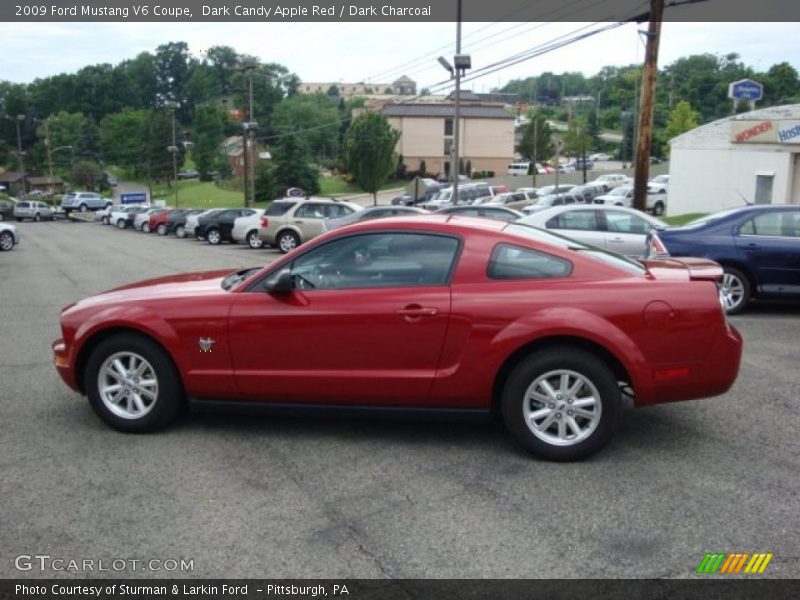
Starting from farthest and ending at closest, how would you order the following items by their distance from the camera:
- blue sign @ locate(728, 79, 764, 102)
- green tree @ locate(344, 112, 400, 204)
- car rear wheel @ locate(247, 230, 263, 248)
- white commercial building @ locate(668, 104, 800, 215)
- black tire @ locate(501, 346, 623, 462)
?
green tree @ locate(344, 112, 400, 204) → blue sign @ locate(728, 79, 764, 102) → car rear wheel @ locate(247, 230, 263, 248) → white commercial building @ locate(668, 104, 800, 215) → black tire @ locate(501, 346, 623, 462)

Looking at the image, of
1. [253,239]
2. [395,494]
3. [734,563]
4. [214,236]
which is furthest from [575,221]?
[214,236]

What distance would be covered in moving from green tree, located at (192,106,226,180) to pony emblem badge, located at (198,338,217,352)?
103 metres

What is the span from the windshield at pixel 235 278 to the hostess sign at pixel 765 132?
85.8 ft

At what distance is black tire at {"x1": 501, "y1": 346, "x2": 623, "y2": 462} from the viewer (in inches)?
206

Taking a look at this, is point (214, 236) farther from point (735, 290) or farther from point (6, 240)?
point (735, 290)

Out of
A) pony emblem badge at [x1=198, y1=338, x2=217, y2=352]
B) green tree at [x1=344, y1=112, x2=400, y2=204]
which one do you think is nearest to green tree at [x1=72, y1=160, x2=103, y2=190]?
green tree at [x1=344, y1=112, x2=400, y2=204]

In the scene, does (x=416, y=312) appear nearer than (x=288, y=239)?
Yes

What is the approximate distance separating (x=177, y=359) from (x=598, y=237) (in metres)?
9.54

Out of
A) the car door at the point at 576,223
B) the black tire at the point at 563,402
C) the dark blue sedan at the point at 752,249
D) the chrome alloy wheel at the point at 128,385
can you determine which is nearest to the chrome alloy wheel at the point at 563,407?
the black tire at the point at 563,402

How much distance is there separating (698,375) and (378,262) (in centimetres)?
223

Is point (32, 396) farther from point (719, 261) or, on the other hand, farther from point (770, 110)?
point (770, 110)

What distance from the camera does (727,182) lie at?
106 feet

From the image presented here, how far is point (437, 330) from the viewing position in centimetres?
537

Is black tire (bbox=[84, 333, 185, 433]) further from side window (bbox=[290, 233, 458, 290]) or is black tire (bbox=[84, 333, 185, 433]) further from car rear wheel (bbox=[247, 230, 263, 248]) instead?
car rear wheel (bbox=[247, 230, 263, 248])
